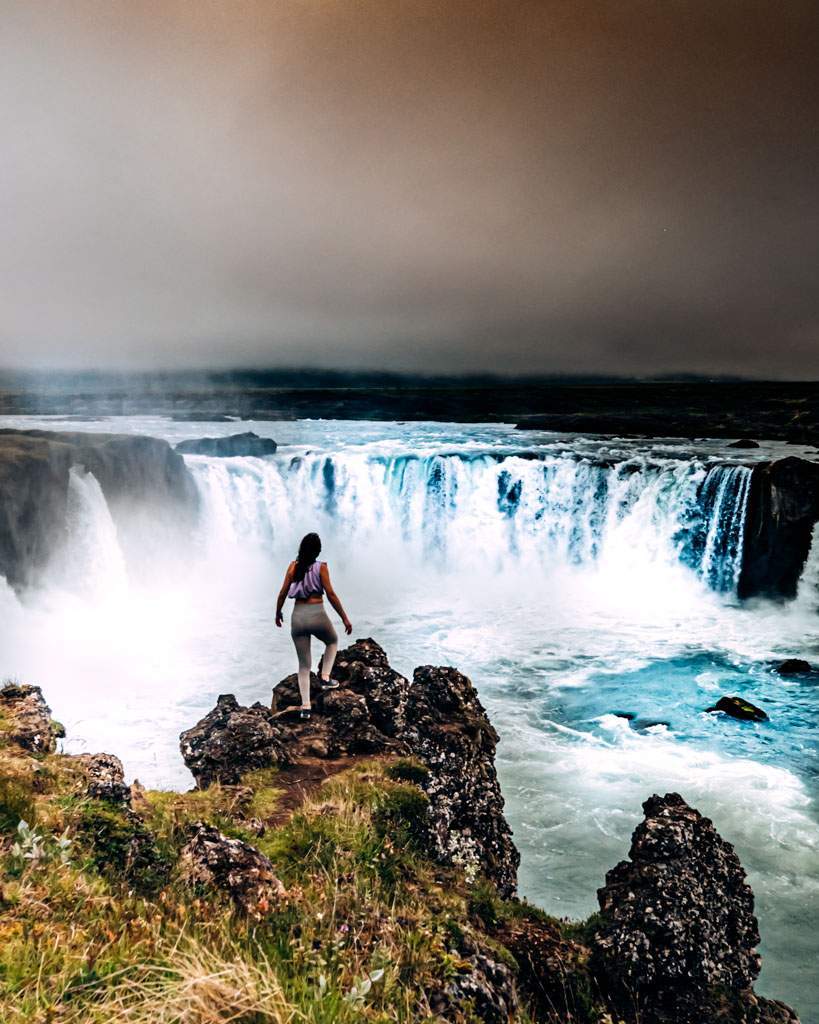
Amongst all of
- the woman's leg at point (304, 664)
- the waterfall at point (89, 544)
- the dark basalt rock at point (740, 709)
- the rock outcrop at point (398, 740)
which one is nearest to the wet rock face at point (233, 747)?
the rock outcrop at point (398, 740)

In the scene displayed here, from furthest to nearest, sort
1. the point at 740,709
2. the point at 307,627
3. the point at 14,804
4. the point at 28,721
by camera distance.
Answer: the point at 740,709, the point at 307,627, the point at 28,721, the point at 14,804

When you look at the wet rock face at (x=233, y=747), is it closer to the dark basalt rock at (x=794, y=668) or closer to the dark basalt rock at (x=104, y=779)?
the dark basalt rock at (x=104, y=779)

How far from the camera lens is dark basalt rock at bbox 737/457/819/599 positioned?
26.5 metres

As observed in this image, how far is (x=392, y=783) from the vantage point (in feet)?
24.4

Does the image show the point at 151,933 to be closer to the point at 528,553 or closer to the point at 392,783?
the point at 392,783

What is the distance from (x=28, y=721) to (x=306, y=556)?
3568mm

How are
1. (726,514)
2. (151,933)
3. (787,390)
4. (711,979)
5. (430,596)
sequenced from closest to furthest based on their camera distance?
(151,933)
(711,979)
(726,514)
(430,596)
(787,390)

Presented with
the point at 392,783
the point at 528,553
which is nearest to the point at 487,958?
the point at 392,783

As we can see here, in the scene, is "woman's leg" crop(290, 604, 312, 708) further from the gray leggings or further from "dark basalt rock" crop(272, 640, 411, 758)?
"dark basalt rock" crop(272, 640, 411, 758)

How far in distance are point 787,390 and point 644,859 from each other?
290ft

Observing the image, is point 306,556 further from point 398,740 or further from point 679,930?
point 679,930

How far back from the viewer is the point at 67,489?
24.5 m

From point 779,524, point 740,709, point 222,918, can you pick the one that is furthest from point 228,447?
point 222,918

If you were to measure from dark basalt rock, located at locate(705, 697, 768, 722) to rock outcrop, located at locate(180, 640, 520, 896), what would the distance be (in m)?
9.99
